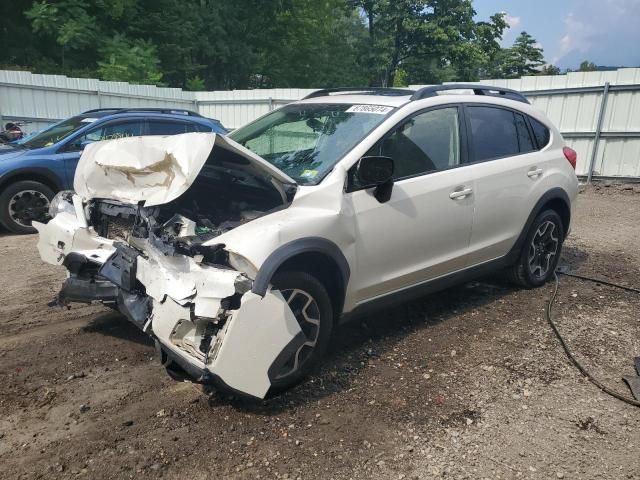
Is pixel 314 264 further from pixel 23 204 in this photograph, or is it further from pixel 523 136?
pixel 23 204

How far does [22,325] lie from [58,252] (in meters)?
0.87

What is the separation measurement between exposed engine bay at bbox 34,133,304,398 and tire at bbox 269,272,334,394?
0.78 feet

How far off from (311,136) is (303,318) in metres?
1.46

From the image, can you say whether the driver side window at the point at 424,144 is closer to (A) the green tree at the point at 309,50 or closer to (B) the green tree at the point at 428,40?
(A) the green tree at the point at 309,50

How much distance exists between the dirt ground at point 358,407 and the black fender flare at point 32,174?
2.98m

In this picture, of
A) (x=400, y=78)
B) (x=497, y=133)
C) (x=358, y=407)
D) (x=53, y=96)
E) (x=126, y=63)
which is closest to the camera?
(x=358, y=407)

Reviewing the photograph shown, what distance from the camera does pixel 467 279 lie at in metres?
4.59

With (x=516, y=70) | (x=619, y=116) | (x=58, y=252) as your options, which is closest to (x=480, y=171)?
(x=58, y=252)

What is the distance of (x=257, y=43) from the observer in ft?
101

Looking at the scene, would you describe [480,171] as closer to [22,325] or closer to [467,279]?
[467,279]

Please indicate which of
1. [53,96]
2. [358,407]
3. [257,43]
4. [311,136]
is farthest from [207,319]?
[257,43]

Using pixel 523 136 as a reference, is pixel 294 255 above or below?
below

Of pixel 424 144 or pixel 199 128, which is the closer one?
pixel 424 144

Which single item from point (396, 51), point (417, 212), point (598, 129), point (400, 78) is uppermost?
point (396, 51)
